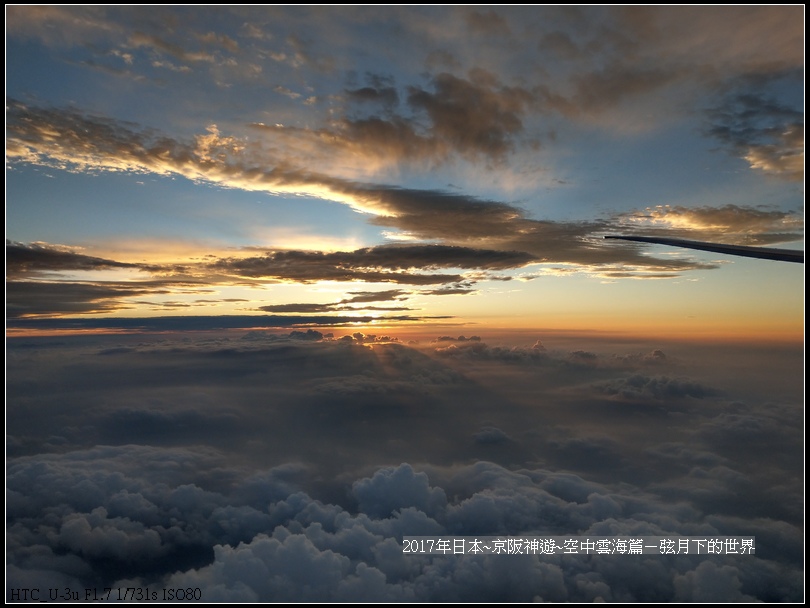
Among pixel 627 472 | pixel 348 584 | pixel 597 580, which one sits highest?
pixel 348 584

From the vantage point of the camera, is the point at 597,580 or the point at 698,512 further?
the point at 698,512

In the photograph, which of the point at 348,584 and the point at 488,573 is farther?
the point at 488,573

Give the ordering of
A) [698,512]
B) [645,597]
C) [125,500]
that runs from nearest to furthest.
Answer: [645,597], [125,500], [698,512]

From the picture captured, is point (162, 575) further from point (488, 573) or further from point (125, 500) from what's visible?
point (488, 573)

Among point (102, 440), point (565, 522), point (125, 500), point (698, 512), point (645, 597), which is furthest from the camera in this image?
point (102, 440)

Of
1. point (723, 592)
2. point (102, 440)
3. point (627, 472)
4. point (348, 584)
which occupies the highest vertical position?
point (348, 584)

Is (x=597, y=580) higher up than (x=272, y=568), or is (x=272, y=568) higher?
(x=272, y=568)

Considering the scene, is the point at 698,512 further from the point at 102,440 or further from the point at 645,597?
the point at 102,440

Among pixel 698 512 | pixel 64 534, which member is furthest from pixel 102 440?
pixel 698 512

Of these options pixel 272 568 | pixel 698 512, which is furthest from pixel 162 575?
pixel 698 512
